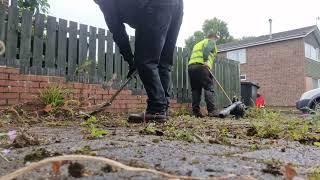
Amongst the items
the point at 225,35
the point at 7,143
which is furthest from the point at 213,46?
the point at 225,35

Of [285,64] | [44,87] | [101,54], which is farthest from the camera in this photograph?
[285,64]

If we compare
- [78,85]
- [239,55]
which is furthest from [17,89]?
[239,55]

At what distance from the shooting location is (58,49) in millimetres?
6535

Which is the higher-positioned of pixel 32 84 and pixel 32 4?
pixel 32 4

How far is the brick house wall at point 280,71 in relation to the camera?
31250 millimetres

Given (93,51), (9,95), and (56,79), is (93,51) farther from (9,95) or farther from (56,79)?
→ (9,95)

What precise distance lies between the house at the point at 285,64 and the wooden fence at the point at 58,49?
2549 cm

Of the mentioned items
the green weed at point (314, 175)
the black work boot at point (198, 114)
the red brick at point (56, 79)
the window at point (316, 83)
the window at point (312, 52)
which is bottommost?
the black work boot at point (198, 114)

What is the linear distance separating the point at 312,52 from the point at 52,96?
102ft

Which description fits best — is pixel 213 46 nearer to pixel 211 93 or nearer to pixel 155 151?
pixel 211 93

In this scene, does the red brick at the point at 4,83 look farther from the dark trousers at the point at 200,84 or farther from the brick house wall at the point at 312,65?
the brick house wall at the point at 312,65

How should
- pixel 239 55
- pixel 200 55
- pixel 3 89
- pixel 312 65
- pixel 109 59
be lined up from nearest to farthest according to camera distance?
pixel 3 89 < pixel 109 59 < pixel 200 55 < pixel 312 65 < pixel 239 55

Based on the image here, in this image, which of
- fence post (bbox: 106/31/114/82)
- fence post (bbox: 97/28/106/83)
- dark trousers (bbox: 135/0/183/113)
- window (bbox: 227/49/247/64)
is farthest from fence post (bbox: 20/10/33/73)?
window (bbox: 227/49/247/64)

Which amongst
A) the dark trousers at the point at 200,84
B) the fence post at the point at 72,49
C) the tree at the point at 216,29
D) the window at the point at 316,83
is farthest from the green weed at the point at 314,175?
the tree at the point at 216,29
